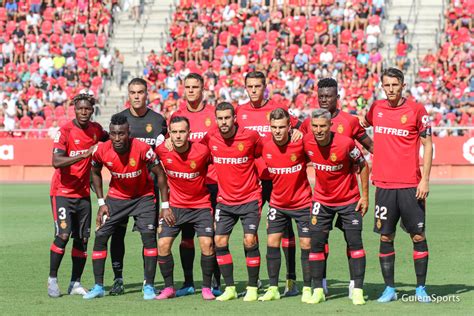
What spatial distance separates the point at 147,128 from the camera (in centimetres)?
1273

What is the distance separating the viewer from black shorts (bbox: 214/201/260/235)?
1184cm

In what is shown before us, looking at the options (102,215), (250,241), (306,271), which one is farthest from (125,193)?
(306,271)

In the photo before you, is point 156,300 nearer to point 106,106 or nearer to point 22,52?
point 106,106

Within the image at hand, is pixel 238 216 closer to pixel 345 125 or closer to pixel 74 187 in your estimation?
pixel 345 125

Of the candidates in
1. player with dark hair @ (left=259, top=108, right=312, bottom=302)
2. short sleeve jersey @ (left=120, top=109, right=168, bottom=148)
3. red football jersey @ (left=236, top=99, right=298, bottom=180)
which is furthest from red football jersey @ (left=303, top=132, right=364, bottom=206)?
short sleeve jersey @ (left=120, top=109, right=168, bottom=148)

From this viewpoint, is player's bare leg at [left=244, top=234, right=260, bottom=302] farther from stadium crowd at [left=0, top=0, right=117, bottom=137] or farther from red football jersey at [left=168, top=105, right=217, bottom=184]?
stadium crowd at [left=0, top=0, right=117, bottom=137]

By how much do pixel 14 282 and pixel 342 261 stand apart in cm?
481

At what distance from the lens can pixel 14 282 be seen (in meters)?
13.1

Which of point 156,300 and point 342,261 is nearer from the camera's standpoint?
point 156,300

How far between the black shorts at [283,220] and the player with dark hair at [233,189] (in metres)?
0.17

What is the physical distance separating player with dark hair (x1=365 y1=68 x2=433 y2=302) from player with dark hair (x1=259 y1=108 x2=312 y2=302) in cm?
85

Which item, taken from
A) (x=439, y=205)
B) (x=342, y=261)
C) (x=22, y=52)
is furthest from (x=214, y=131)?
(x=22, y=52)

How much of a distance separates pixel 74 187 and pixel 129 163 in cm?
90

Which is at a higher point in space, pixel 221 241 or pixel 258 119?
pixel 258 119
